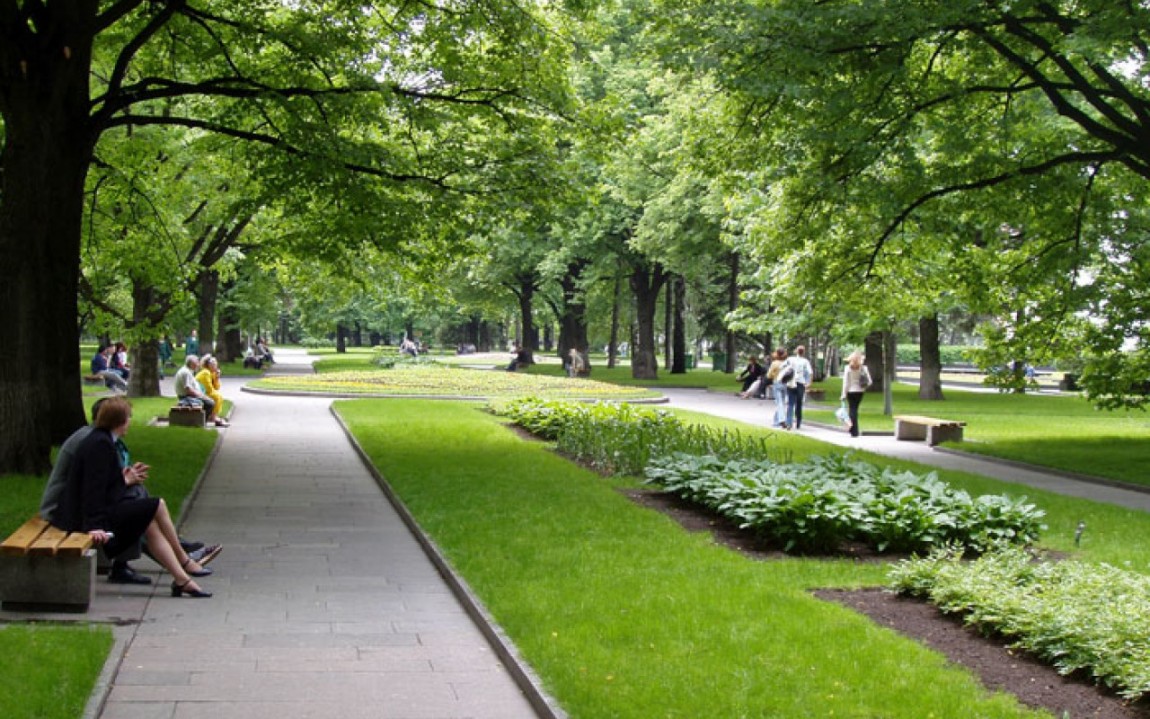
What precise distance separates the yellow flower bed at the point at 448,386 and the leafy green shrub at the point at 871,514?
69.4 ft

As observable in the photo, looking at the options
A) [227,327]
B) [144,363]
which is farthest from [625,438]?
[227,327]

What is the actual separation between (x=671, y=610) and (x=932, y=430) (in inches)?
604

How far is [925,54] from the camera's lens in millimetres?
19906

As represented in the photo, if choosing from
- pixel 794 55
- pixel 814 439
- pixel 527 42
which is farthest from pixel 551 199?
pixel 814 439

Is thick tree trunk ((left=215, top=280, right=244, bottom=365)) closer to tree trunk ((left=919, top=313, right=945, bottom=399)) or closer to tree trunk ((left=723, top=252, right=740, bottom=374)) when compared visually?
tree trunk ((left=723, top=252, right=740, bottom=374))

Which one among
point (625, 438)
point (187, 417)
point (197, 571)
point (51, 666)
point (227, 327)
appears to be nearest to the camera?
point (51, 666)

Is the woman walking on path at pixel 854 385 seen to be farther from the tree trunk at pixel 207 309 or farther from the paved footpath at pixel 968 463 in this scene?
the tree trunk at pixel 207 309

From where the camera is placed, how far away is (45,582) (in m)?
7.44

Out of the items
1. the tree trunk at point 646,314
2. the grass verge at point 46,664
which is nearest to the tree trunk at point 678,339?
the tree trunk at point 646,314

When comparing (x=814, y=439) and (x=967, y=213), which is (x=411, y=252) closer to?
(x=814, y=439)

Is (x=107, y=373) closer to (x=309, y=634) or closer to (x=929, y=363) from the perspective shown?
(x=929, y=363)

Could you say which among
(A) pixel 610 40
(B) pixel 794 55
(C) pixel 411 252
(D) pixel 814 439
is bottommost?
(D) pixel 814 439

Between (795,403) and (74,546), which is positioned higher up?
(74,546)

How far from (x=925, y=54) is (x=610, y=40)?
2725cm
